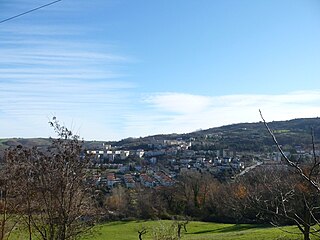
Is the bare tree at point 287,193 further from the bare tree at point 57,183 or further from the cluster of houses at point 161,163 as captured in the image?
the cluster of houses at point 161,163

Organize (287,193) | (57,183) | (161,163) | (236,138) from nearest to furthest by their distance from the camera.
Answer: (287,193) → (57,183) → (161,163) → (236,138)

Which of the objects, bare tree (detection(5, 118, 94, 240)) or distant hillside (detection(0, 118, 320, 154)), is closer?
bare tree (detection(5, 118, 94, 240))

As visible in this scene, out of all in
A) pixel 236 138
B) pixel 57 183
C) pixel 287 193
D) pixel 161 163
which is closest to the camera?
pixel 287 193

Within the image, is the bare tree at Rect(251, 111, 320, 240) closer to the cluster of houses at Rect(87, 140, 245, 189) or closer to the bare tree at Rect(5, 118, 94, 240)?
the bare tree at Rect(5, 118, 94, 240)

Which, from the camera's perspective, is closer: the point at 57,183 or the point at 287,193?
the point at 287,193

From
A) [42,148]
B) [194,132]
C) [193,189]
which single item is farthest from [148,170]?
[194,132]

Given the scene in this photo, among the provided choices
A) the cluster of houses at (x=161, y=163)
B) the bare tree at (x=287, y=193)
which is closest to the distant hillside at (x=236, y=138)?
the cluster of houses at (x=161, y=163)

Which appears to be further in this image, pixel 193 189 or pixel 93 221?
pixel 193 189

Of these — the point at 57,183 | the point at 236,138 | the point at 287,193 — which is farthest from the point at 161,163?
the point at 287,193

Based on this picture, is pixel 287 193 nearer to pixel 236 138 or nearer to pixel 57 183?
pixel 57 183

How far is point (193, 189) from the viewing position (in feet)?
144

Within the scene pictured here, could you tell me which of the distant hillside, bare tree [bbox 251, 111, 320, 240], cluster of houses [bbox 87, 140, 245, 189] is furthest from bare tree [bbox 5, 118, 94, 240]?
the distant hillside

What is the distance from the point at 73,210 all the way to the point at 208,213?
3291 cm

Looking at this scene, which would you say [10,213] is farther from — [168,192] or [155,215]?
[168,192]
